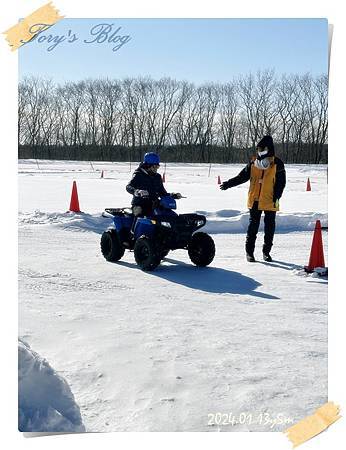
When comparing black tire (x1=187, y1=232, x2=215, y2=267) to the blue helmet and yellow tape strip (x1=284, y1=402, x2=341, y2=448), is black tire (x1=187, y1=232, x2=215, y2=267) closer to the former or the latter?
the blue helmet

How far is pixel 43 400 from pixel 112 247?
490 cm

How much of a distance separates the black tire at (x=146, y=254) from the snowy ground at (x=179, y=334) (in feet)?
0.42

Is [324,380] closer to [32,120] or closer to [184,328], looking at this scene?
[184,328]

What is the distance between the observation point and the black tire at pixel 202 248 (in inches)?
324

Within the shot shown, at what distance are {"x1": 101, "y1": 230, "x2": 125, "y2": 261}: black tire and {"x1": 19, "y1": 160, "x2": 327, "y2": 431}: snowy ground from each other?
0.14 metres

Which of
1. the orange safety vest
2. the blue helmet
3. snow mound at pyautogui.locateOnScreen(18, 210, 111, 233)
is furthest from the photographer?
snow mound at pyautogui.locateOnScreen(18, 210, 111, 233)

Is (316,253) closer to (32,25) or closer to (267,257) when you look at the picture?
(267,257)

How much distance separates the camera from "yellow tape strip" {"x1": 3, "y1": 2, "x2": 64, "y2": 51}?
389 cm

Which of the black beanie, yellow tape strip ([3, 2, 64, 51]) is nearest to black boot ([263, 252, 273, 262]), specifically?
the black beanie

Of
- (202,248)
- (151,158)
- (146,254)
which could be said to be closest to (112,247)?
(146,254)

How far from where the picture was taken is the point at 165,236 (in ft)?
26.1

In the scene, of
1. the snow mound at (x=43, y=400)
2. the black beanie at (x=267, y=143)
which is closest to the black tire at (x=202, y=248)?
the black beanie at (x=267, y=143)

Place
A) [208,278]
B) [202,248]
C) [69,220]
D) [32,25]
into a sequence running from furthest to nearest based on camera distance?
[69,220]
[202,248]
[208,278]
[32,25]

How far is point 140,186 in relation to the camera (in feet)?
26.6
